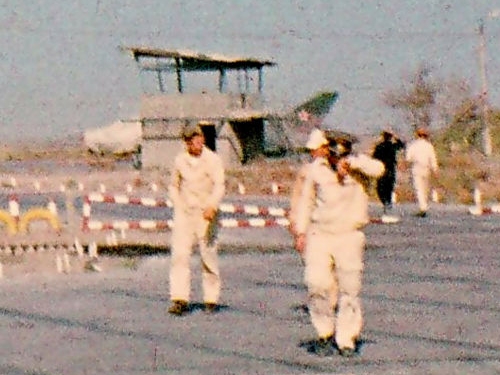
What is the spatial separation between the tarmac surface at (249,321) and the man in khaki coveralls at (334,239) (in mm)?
267

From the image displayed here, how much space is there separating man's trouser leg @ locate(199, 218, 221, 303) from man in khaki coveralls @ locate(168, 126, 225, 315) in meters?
0.01

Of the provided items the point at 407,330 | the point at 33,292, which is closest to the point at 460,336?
the point at 407,330

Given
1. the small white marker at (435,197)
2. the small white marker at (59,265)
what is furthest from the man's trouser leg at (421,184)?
the small white marker at (59,265)

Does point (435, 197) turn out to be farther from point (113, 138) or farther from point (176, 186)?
point (113, 138)

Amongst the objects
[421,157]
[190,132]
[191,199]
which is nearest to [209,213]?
[191,199]

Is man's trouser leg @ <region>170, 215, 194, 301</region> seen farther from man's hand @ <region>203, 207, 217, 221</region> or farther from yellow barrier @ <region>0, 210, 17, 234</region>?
yellow barrier @ <region>0, 210, 17, 234</region>

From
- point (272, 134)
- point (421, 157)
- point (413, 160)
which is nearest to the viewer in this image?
→ point (421, 157)

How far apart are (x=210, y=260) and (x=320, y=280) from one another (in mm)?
3091

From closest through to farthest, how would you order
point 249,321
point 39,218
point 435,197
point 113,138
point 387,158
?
point 249,321
point 39,218
point 387,158
point 435,197
point 113,138

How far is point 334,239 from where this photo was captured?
9.36 meters

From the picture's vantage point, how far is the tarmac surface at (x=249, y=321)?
9.23 metres

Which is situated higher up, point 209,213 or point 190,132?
point 190,132

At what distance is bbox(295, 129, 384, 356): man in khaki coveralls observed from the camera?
367 inches

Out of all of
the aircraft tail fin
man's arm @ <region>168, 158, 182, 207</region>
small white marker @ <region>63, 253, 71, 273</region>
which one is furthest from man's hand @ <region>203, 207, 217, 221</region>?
the aircraft tail fin
